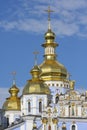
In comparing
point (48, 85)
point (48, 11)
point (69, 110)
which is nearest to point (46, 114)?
point (69, 110)

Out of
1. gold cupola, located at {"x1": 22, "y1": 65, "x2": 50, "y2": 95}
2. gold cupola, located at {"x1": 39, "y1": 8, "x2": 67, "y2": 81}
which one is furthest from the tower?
gold cupola, located at {"x1": 22, "y1": 65, "x2": 50, "y2": 95}

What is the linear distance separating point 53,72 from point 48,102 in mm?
5107

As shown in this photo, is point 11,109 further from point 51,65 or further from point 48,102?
point 51,65

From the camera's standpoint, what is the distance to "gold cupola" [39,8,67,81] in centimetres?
6322

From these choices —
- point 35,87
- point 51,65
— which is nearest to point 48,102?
point 35,87

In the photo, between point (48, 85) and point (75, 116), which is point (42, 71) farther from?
point (75, 116)

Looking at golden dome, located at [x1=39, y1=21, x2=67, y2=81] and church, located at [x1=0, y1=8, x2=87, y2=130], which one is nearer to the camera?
church, located at [x1=0, y1=8, x2=87, y2=130]

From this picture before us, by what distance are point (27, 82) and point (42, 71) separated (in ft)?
15.3

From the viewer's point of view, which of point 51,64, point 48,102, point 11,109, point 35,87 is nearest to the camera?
point 35,87

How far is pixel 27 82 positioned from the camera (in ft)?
195

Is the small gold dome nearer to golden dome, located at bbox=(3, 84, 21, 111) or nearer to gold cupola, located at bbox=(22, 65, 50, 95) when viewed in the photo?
gold cupola, located at bbox=(22, 65, 50, 95)

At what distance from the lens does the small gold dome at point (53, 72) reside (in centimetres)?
6312

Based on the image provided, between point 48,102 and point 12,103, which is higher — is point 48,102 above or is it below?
below

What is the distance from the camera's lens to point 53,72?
6319 centimetres
